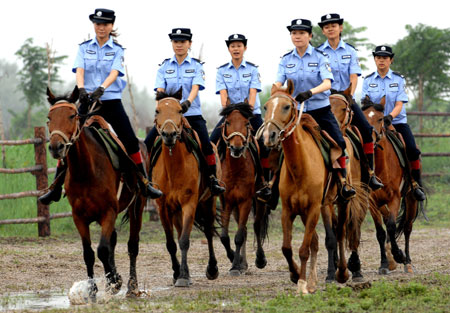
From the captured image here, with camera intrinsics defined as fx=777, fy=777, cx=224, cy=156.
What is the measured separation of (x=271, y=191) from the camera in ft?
31.2

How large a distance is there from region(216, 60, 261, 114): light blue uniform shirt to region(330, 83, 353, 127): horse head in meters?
2.01

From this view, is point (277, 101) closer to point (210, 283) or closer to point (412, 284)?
point (412, 284)

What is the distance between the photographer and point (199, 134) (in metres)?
10.5

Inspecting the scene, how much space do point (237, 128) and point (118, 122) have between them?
6.75ft

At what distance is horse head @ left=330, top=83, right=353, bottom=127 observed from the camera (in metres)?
10.2

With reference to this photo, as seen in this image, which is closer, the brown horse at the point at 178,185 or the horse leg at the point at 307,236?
the horse leg at the point at 307,236

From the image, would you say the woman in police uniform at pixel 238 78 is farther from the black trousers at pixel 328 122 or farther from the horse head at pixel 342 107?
the black trousers at pixel 328 122

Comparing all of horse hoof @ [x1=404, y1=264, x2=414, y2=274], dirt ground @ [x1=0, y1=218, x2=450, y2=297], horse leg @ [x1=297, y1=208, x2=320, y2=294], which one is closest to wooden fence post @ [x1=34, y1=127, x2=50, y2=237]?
dirt ground @ [x1=0, y1=218, x2=450, y2=297]

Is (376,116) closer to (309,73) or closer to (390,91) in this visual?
(390,91)

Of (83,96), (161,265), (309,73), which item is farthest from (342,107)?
(161,265)

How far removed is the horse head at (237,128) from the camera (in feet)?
35.1

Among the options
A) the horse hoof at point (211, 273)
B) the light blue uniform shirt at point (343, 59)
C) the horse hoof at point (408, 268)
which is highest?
the light blue uniform shirt at point (343, 59)

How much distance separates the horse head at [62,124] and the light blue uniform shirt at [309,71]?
109 inches

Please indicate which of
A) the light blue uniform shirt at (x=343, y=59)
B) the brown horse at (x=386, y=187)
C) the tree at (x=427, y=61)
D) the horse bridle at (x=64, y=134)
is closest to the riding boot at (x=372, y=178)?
the brown horse at (x=386, y=187)
